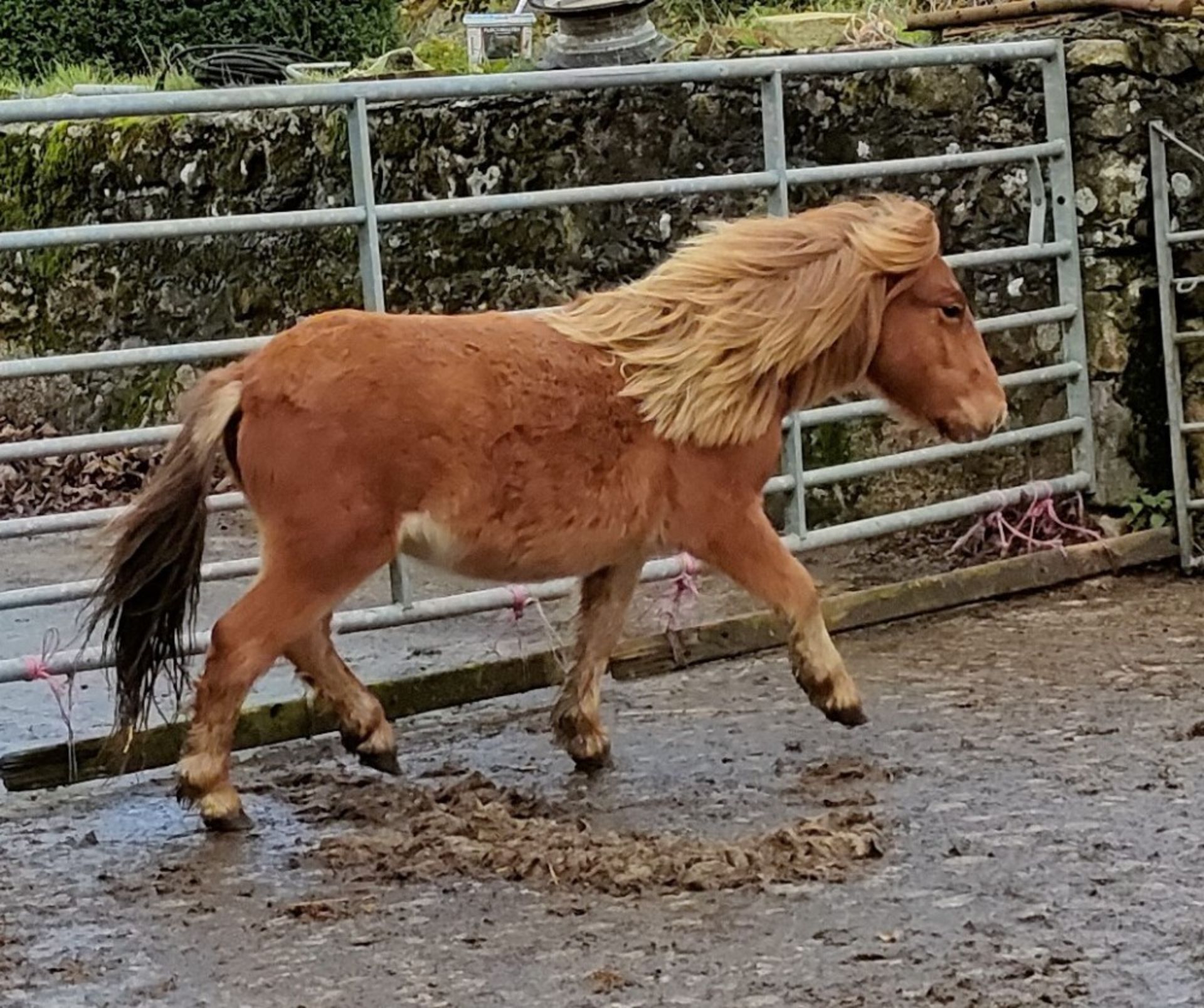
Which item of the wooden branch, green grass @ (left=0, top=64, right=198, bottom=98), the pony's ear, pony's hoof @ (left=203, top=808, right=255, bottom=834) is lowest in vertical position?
pony's hoof @ (left=203, top=808, right=255, bottom=834)

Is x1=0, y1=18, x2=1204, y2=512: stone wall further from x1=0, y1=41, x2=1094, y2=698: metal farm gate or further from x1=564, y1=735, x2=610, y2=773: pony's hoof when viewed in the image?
x1=564, y1=735, x2=610, y2=773: pony's hoof

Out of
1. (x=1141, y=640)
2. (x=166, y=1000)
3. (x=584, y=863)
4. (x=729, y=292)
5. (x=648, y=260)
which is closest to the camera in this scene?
(x=166, y=1000)

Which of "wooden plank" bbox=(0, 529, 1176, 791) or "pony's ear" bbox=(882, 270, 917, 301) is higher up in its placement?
"pony's ear" bbox=(882, 270, 917, 301)

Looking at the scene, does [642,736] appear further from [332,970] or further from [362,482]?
[332,970]

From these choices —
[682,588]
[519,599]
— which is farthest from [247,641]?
[682,588]

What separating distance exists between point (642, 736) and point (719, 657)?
760 mm

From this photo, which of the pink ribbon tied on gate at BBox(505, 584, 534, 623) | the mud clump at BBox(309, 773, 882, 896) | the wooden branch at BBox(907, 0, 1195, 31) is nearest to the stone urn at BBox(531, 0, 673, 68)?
the wooden branch at BBox(907, 0, 1195, 31)

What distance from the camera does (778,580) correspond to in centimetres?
438

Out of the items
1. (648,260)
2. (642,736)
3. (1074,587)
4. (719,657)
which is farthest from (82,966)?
(648,260)

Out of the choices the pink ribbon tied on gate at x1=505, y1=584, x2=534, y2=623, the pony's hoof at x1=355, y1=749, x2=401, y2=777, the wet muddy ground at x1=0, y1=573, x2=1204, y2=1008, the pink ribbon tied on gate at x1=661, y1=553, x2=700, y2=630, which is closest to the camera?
the wet muddy ground at x1=0, y1=573, x2=1204, y2=1008

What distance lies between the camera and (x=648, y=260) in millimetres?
7215

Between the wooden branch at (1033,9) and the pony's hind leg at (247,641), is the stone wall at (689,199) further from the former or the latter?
the pony's hind leg at (247,641)

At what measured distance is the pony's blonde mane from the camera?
14.3ft

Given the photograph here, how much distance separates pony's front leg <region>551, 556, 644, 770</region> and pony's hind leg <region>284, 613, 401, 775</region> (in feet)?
1.38
